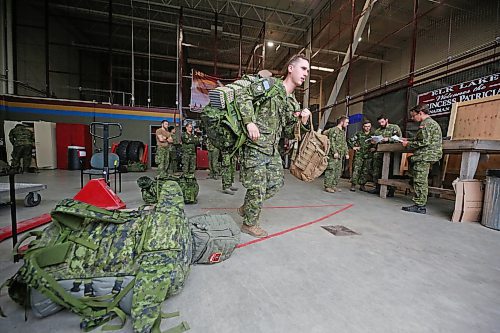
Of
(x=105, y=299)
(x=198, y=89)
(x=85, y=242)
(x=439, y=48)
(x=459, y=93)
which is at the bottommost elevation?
(x=105, y=299)

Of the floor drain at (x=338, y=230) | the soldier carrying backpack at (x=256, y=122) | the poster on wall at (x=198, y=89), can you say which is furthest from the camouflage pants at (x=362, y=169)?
the poster on wall at (x=198, y=89)

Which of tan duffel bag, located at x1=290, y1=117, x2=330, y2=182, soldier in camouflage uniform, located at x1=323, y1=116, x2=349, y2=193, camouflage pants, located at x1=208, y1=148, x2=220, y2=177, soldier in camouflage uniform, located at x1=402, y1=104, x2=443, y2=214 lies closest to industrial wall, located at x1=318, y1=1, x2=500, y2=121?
soldier in camouflage uniform, located at x1=323, y1=116, x2=349, y2=193

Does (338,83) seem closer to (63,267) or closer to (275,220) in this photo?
(275,220)

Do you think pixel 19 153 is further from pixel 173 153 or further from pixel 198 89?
pixel 198 89

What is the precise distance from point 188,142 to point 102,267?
17.8 ft

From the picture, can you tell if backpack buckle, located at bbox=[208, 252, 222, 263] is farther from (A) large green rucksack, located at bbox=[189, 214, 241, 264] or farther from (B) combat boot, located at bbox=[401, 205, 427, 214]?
(B) combat boot, located at bbox=[401, 205, 427, 214]

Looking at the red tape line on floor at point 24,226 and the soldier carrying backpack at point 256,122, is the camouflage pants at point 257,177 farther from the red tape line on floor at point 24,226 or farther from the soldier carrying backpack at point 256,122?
the red tape line on floor at point 24,226

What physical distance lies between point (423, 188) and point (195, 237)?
3.54m

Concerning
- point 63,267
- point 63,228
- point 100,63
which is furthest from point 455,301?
point 100,63

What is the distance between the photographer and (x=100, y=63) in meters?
16.6

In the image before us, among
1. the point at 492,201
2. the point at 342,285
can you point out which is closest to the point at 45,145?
the point at 342,285

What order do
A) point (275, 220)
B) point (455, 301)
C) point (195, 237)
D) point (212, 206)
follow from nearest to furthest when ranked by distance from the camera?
point (455, 301), point (195, 237), point (275, 220), point (212, 206)

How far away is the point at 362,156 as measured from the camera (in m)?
5.68

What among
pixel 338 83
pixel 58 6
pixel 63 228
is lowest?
pixel 63 228
